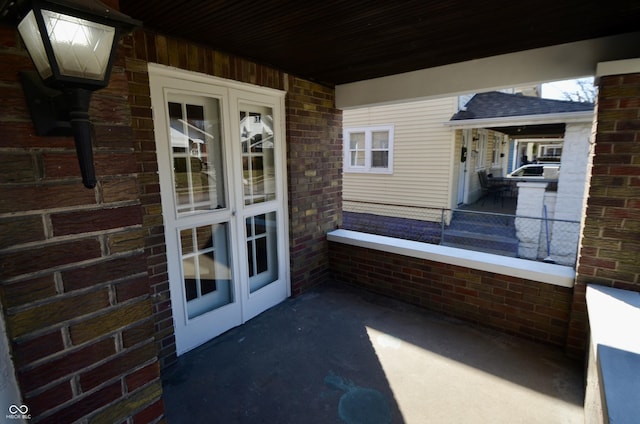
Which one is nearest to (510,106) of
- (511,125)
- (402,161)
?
(511,125)

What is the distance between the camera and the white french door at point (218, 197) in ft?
8.46

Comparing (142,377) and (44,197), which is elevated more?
(44,197)

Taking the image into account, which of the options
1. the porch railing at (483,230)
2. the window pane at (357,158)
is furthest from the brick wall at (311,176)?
the window pane at (357,158)

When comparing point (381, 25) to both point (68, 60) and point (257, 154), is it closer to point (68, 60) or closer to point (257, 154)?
point (257, 154)

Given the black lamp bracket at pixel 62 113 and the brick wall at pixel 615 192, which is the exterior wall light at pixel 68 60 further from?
the brick wall at pixel 615 192

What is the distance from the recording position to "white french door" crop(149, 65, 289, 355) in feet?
8.46

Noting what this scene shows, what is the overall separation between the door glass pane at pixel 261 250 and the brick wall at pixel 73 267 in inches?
90.2

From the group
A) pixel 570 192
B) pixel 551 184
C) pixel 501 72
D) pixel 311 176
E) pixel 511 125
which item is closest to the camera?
pixel 501 72

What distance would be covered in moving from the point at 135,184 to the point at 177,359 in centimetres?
227

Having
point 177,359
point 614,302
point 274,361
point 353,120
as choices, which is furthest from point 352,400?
point 353,120

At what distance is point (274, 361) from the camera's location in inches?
106

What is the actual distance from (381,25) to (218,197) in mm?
1923

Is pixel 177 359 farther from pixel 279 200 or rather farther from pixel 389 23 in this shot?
pixel 389 23

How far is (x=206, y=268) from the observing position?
2959mm
